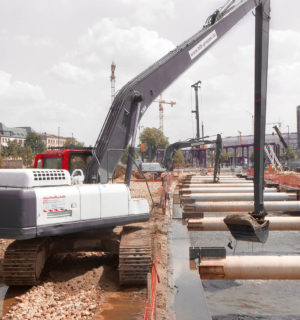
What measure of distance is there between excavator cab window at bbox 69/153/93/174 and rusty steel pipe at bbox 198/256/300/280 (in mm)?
4580

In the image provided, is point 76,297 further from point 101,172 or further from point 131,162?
point 131,162

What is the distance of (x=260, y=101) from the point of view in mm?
9266

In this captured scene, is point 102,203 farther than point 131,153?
No

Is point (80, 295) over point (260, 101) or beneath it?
beneath

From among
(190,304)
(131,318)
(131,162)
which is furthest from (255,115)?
(131,318)

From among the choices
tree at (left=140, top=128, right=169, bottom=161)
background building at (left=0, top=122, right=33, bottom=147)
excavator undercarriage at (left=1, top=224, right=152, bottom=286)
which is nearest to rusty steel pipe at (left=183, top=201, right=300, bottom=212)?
excavator undercarriage at (left=1, top=224, right=152, bottom=286)

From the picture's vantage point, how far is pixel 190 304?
7.09 m

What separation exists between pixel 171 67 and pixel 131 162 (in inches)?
144

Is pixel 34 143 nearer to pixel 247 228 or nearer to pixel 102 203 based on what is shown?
pixel 102 203

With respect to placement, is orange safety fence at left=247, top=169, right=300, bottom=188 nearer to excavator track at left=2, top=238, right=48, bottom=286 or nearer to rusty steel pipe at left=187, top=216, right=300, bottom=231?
rusty steel pipe at left=187, top=216, right=300, bottom=231

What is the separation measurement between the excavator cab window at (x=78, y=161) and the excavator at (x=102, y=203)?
0.86 feet

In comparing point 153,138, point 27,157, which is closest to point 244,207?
point 153,138

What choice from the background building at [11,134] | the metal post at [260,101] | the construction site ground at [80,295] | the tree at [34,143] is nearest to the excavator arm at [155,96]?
the metal post at [260,101]

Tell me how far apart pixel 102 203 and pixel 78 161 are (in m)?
2.21
